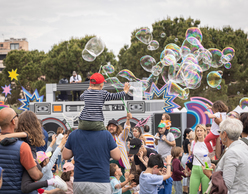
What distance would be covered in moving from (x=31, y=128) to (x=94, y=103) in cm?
70

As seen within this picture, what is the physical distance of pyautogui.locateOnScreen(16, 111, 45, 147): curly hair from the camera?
3109 millimetres

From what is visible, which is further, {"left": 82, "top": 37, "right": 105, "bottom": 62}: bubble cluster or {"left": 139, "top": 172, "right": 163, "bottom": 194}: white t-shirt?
{"left": 82, "top": 37, "right": 105, "bottom": 62}: bubble cluster

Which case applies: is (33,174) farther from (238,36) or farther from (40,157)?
(238,36)

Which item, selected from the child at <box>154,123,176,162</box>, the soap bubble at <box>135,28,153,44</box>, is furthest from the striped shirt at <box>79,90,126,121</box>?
the soap bubble at <box>135,28,153,44</box>

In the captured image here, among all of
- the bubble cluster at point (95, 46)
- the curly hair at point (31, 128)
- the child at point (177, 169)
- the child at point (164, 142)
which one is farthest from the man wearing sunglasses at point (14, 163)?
the bubble cluster at point (95, 46)

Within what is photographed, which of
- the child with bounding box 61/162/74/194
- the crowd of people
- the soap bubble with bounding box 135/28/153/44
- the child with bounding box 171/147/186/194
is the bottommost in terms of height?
the child with bounding box 171/147/186/194

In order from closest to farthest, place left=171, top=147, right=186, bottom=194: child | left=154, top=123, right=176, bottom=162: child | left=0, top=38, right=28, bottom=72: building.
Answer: left=171, top=147, right=186, bottom=194: child < left=154, top=123, right=176, bottom=162: child < left=0, top=38, right=28, bottom=72: building

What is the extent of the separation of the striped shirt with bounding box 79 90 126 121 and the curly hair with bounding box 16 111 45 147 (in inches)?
18.4

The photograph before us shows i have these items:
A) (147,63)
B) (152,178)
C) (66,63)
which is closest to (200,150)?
(152,178)

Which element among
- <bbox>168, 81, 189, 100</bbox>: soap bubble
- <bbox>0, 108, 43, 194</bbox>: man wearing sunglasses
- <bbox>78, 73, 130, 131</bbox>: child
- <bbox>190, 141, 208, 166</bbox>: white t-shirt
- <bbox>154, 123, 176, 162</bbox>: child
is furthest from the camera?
<bbox>168, 81, 189, 100</bbox>: soap bubble

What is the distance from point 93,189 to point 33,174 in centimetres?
69

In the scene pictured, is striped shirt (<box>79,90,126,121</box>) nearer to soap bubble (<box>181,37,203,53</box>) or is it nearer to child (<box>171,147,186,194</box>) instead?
child (<box>171,147,186,194</box>)

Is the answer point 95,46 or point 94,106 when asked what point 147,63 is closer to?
point 95,46

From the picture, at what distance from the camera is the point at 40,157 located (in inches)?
165
